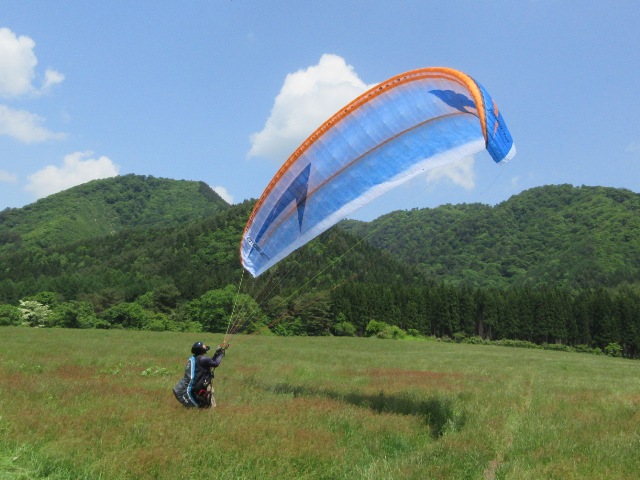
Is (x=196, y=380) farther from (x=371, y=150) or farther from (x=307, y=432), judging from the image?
(x=371, y=150)

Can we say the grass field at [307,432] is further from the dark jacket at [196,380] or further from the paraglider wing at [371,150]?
the paraglider wing at [371,150]

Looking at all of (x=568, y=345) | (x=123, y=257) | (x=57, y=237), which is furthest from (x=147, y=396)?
(x=57, y=237)

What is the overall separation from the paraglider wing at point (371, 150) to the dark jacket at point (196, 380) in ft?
12.5

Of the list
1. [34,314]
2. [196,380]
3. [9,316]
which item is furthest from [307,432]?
[34,314]

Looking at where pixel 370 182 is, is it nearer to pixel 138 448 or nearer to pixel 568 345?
pixel 138 448

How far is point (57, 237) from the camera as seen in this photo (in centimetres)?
18762

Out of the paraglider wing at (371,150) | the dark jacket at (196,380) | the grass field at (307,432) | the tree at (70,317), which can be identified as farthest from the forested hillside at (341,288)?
the dark jacket at (196,380)

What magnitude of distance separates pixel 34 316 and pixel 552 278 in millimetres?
134472

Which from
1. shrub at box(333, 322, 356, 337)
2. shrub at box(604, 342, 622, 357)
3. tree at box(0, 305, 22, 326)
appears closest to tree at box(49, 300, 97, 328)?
tree at box(0, 305, 22, 326)

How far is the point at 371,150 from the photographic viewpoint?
10828mm

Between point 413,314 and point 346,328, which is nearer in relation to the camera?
point 346,328

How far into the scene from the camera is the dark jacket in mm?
9555

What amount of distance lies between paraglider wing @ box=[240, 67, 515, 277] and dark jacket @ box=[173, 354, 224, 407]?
12.5 feet

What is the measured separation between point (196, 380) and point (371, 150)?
244 inches
